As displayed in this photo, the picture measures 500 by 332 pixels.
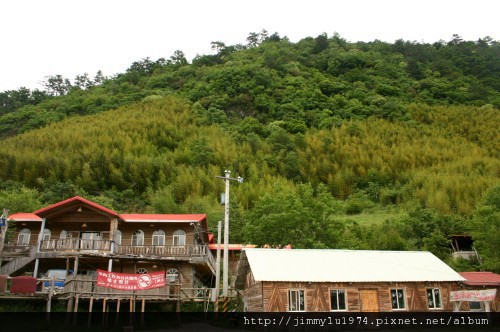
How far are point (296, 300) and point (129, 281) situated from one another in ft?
20.7

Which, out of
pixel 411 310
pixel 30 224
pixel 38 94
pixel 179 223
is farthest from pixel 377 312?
pixel 38 94

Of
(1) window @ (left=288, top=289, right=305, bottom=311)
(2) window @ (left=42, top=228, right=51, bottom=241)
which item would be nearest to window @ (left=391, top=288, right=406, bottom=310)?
(1) window @ (left=288, top=289, right=305, bottom=311)

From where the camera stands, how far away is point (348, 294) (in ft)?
56.0

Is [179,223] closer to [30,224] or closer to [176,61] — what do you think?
[30,224]

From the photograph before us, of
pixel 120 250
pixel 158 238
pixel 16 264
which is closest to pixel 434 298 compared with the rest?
pixel 158 238

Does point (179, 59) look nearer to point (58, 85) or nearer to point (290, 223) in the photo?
point (58, 85)

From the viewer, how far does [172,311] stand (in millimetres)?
20672

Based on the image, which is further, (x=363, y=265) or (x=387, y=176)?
(x=387, y=176)

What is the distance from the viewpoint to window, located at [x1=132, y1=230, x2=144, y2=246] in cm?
2397

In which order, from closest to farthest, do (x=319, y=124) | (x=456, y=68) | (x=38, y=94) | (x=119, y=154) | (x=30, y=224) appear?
(x=30, y=224), (x=119, y=154), (x=319, y=124), (x=38, y=94), (x=456, y=68)

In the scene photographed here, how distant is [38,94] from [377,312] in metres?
95.6

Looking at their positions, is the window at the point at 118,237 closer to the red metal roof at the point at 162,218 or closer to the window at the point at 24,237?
the red metal roof at the point at 162,218

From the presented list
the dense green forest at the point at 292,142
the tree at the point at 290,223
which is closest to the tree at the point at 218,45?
the dense green forest at the point at 292,142

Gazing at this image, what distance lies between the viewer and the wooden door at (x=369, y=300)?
1709cm
